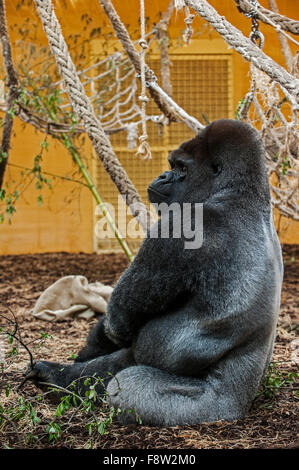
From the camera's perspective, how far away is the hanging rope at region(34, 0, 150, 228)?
8.45 ft

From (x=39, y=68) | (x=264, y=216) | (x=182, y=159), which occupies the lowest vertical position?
(x=264, y=216)

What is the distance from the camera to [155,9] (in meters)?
5.53

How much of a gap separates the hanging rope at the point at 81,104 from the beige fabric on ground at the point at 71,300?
994 mm

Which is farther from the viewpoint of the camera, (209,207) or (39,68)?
(39,68)

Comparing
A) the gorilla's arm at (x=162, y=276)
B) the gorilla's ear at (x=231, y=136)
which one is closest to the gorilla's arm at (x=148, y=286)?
the gorilla's arm at (x=162, y=276)

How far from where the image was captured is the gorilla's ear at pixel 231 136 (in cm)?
183

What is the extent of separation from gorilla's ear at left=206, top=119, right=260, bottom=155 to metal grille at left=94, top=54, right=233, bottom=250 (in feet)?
14.1

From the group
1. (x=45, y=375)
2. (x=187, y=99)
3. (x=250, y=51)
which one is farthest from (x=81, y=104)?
(x=187, y=99)

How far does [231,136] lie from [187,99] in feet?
14.9

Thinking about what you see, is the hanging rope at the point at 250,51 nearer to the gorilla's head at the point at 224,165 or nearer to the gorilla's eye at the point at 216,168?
the gorilla's head at the point at 224,165

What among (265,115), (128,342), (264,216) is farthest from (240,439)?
(265,115)
